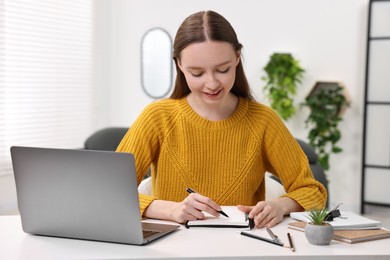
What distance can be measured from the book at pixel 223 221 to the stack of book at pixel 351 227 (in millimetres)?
145

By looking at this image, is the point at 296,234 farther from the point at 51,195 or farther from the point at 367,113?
the point at 367,113

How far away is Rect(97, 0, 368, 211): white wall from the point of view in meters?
5.68

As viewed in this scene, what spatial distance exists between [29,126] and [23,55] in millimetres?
601

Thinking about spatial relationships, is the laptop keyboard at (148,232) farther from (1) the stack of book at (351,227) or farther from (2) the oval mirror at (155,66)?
(2) the oval mirror at (155,66)

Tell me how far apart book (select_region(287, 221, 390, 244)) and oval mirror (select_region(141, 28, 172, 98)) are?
466 cm

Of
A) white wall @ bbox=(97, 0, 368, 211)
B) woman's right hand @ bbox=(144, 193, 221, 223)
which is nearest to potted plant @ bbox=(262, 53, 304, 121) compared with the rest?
white wall @ bbox=(97, 0, 368, 211)

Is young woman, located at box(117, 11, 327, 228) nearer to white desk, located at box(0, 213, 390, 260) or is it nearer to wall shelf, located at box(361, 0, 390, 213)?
white desk, located at box(0, 213, 390, 260)

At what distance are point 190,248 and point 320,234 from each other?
13.3 inches

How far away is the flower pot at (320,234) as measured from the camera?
5.11 ft

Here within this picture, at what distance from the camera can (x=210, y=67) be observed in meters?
1.92

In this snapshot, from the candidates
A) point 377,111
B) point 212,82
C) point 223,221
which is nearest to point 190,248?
point 223,221

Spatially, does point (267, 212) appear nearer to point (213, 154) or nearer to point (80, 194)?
point (213, 154)

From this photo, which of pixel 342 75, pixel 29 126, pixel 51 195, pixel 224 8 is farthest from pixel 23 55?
pixel 51 195

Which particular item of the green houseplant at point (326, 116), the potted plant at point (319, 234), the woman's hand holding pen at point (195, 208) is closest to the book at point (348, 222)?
the potted plant at point (319, 234)
